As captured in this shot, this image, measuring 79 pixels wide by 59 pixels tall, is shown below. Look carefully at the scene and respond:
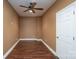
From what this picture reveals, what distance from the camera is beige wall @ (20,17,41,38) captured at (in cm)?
1206

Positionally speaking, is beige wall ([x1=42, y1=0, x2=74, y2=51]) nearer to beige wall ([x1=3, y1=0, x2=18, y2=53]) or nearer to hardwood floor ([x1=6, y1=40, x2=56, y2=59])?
hardwood floor ([x1=6, y1=40, x2=56, y2=59])

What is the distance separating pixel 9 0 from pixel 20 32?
7037 mm

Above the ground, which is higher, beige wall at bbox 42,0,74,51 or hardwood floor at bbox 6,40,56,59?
beige wall at bbox 42,0,74,51

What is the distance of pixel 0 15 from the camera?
3.14ft

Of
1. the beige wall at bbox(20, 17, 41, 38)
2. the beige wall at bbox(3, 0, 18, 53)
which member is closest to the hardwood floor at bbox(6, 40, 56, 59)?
the beige wall at bbox(3, 0, 18, 53)

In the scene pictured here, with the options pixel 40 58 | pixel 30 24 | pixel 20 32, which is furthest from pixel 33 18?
pixel 40 58

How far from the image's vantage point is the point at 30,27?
40.1 feet

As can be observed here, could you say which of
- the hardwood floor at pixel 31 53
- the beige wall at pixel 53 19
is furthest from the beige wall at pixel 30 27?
the hardwood floor at pixel 31 53

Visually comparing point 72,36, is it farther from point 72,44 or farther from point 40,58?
point 40,58

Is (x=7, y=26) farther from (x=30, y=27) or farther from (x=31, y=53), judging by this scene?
(x=30, y=27)

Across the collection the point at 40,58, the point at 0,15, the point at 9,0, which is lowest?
the point at 40,58

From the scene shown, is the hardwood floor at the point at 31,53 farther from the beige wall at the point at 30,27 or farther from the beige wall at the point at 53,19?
the beige wall at the point at 30,27

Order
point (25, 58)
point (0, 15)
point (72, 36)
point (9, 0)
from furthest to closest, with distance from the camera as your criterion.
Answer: point (9, 0), point (25, 58), point (72, 36), point (0, 15)

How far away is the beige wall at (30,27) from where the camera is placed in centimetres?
1206
